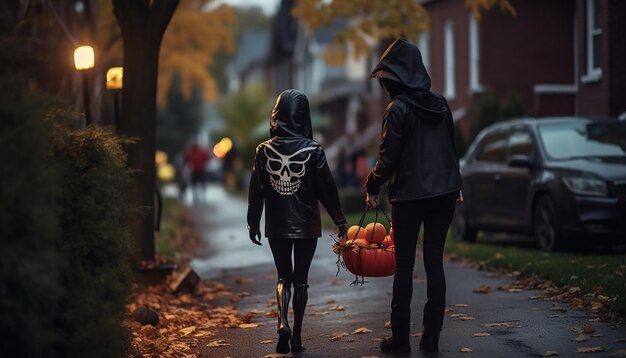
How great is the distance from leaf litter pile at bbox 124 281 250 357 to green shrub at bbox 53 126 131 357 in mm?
517

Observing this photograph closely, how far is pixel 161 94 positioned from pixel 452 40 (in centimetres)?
859

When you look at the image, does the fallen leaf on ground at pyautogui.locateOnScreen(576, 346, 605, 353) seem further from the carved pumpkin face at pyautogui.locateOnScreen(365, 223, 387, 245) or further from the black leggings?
the black leggings

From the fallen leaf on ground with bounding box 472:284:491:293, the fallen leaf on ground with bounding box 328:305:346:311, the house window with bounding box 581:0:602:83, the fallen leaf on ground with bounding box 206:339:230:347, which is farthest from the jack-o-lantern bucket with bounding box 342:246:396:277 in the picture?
the house window with bounding box 581:0:602:83

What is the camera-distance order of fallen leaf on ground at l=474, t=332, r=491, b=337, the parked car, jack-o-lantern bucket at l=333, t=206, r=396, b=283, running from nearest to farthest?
jack-o-lantern bucket at l=333, t=206, r=396, b=283 → fallen leaf on ground at l=474, t=332, r=491, b=337 → the parked car

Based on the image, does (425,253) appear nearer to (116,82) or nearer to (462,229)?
(116,82)

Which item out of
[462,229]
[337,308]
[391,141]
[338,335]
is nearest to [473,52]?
[462,229]

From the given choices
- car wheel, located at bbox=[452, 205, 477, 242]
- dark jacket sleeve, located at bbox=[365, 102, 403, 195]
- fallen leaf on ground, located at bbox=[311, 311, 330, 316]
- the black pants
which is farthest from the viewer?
car wheel, located at bbox=[452, 205, 477, 242]

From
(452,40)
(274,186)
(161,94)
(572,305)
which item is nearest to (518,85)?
(452,40)

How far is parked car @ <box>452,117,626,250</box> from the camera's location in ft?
45.9

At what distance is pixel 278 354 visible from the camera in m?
8.46

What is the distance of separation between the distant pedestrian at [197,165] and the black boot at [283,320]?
29662 millimetres

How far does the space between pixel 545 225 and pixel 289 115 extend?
7.11 m

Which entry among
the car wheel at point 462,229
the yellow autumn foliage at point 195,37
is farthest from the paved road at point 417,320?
the yellow autumn foliage at point 195,37

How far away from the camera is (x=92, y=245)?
7242 millimetres
